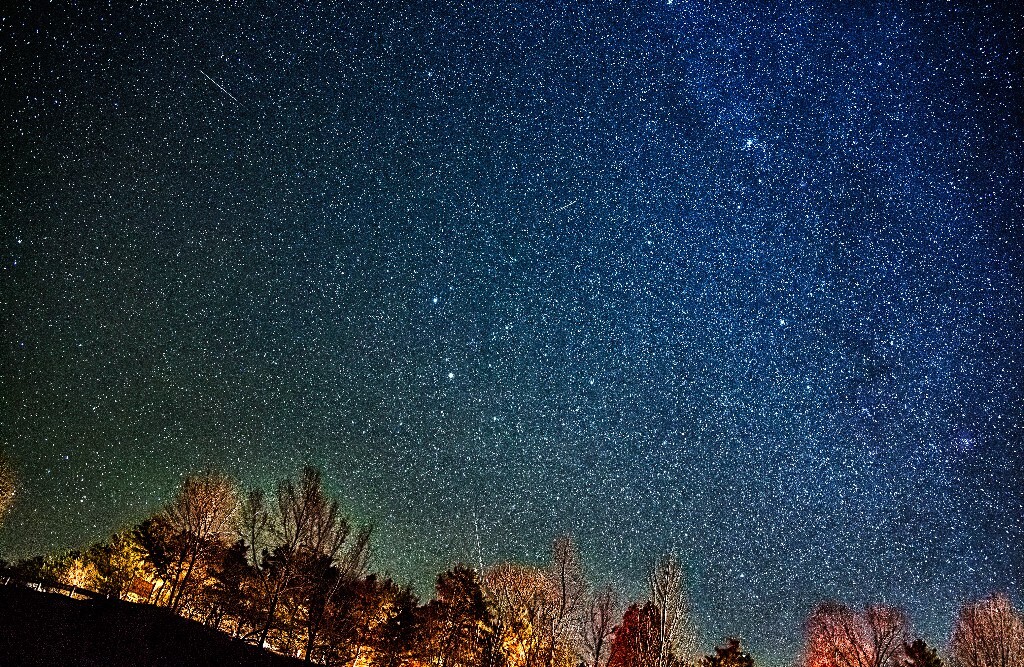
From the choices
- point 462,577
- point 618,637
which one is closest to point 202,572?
point 462,577

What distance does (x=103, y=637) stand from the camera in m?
26.8

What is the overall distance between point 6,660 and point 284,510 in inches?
486

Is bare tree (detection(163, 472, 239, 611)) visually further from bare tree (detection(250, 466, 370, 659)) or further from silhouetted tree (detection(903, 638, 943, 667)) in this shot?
silhouetted tree (detection(903, 638, 943, 667))

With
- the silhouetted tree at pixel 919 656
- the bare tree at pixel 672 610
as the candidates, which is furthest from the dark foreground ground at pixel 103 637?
the silhouetted tree at pixel 919 656

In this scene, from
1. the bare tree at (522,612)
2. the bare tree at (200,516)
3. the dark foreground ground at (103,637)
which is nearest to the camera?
the dark foreground ground at (103,637)

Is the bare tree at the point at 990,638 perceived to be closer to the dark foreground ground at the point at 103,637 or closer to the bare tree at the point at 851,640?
the bare tree at the point at 851,640

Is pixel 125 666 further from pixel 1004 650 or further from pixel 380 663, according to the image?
pixel 1004 650

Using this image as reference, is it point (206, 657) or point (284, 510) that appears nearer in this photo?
point (206, 657)

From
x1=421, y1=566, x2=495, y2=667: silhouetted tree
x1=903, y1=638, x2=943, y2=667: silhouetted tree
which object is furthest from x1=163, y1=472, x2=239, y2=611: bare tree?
x1=903, y1=638, x2=943, y2=667: silhouetted tree

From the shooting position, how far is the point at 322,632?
3912 centimetres

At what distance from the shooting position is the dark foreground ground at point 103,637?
23812mm

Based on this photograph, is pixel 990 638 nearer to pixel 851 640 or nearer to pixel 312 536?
pixel 851 640

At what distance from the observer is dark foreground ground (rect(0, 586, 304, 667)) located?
78.1ft

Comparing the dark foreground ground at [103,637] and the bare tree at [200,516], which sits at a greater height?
the bare tree at [200,516]
